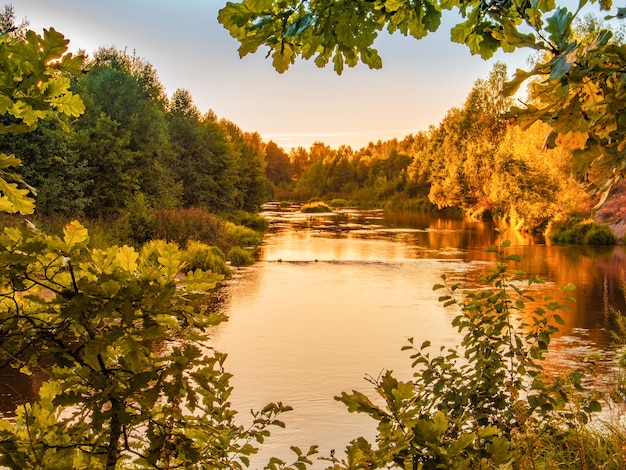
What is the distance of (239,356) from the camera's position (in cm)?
1037

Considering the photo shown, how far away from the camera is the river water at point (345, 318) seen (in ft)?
26.8

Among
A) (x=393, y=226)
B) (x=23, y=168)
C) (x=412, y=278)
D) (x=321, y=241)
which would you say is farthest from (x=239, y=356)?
(x=393, y=226)

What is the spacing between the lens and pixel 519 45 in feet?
4.53

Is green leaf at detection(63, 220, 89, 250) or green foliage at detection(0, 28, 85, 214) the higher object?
green foliage at detection(0, 28, 85, 214)

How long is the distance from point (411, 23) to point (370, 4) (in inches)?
11.6

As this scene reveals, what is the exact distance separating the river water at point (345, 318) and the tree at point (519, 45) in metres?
3.34

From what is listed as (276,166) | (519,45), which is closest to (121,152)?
(519,45)

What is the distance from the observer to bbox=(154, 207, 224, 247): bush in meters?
21.2

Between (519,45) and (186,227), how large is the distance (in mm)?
21085

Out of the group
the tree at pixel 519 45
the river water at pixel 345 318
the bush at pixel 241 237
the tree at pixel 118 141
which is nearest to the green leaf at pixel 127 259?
the tree at pixel 519 45

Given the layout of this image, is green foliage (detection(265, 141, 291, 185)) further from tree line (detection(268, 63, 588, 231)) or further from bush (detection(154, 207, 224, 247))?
bush (detection(154, 207, 224, 247))

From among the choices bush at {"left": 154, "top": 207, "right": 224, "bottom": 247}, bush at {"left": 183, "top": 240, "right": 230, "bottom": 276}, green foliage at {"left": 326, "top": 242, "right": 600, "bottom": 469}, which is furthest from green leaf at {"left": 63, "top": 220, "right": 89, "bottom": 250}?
bush at {"left": 154, "top": 207, "right": 224, "bottom": 247}

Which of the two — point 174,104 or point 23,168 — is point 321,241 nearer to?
point 23,168

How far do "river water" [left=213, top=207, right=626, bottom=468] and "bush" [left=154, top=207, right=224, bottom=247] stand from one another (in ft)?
6.97
